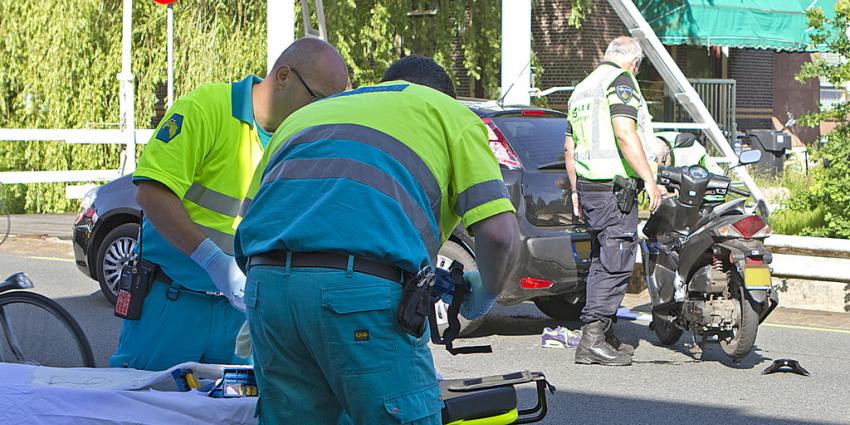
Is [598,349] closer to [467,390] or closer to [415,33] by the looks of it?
[467,390]

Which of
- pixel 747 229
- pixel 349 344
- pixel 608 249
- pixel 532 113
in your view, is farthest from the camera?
pixel 532 113

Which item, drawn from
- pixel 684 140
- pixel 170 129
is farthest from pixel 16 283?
pixel 684 140

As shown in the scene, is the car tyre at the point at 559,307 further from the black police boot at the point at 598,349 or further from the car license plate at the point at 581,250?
the black police boot at the point at 598,349

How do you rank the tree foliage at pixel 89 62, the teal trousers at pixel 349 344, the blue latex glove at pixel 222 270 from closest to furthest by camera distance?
the teal trousers at pixel 349 344 < the blue latex glove at pixel 222 270 < the tree foliage at pixel 89 62

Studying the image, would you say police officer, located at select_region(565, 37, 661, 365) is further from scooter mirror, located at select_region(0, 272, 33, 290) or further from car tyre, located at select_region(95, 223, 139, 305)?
car tyre, located at select_region(95, 223, 139, 305)

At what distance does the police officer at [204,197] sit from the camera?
419 cm

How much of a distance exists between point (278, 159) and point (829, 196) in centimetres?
927

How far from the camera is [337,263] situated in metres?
3.15

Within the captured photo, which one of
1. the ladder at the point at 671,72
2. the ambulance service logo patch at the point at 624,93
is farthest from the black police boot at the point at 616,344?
the ladder at the point at 671,72

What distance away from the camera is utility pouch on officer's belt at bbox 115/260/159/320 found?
175 inches

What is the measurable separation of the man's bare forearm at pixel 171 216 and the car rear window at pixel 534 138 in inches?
177

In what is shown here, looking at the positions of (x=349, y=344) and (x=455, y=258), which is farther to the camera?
(x=455, y=258)

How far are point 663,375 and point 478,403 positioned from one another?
14.1 ft

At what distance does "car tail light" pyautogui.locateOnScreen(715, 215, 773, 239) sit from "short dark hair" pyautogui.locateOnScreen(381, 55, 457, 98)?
4.47m
